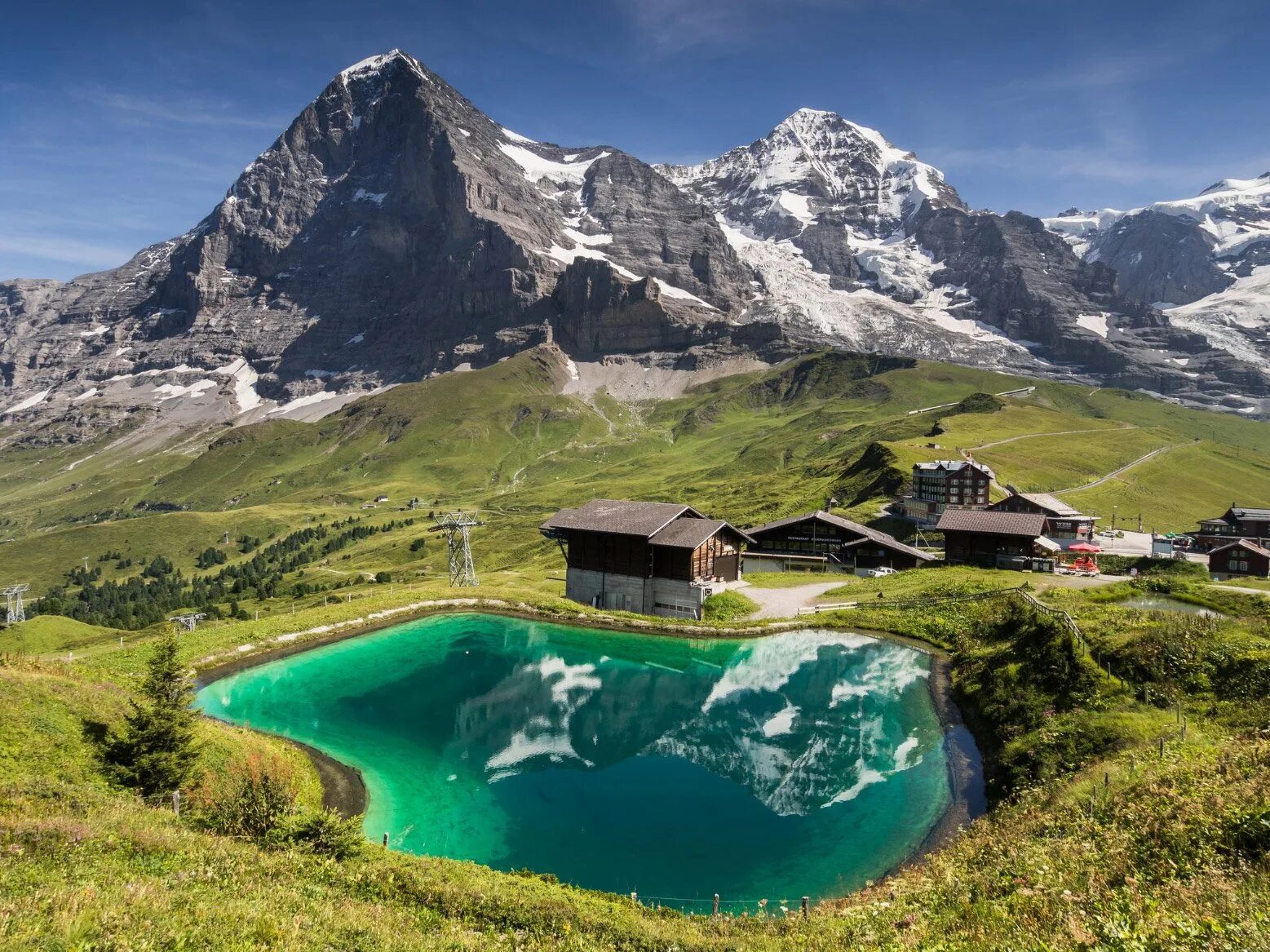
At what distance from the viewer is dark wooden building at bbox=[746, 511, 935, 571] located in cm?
7994

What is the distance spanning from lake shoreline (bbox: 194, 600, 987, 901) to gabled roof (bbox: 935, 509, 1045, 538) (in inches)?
1179

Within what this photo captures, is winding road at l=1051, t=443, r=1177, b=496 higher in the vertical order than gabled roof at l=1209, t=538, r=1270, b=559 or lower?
higher

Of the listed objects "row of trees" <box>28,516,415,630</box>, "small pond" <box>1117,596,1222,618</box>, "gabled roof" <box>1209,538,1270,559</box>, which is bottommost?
"row of trees" <box>28,516,415,630</box>

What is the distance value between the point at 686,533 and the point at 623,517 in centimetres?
672

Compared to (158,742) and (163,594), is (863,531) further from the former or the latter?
(163,594)

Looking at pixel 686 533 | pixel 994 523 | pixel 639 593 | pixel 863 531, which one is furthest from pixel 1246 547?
pixel 639 593

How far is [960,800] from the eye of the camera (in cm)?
2498

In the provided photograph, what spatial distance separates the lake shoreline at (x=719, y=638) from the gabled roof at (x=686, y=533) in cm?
732

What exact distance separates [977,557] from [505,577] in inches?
2636

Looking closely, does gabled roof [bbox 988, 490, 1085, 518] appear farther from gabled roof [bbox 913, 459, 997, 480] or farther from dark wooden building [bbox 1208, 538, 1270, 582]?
dark wooden building [bbox 1208, 538, 1270, 582]

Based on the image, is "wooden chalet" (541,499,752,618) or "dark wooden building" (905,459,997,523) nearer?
"wooden chalet" (541,499,752,618)

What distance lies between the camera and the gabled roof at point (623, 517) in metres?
57.7

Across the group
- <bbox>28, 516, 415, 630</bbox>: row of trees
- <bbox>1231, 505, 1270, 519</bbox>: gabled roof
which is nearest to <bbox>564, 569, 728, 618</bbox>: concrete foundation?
<bbox>28, 516, 415, 630</bbox>: row of trees

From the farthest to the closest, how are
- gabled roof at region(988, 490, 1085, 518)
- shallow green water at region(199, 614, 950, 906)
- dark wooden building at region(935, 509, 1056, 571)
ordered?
gabled roof at region(988, 490, 1085, 518), dark wooden building at region(935, 509, 1056, 571), shallow green water at region(199, 614, 950, 906)
